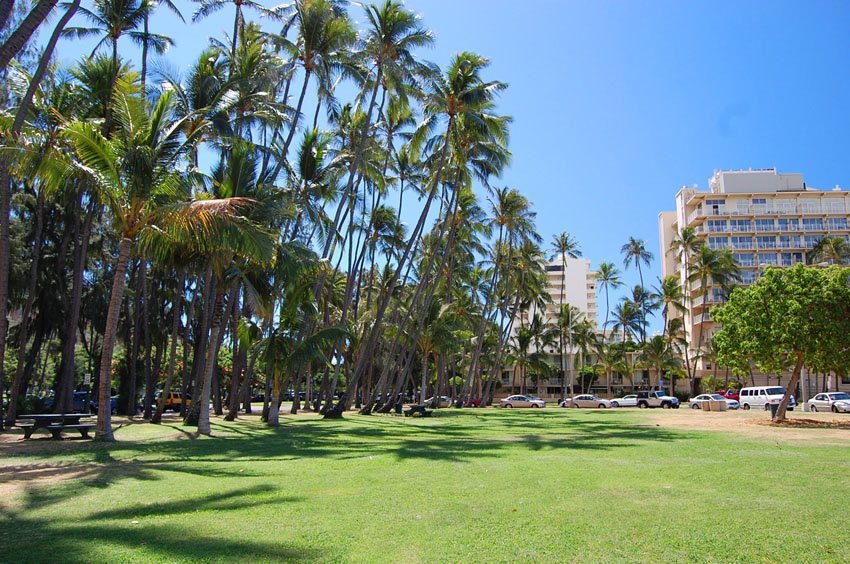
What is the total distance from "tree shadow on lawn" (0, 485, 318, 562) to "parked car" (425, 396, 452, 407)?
3991 cm

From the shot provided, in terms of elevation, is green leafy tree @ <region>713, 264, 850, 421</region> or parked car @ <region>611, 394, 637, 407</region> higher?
green leafy tree @ <region>713, 264, 850, 421</region>

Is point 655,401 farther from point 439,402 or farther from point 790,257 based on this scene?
point 790,257

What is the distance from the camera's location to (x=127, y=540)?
242 inches

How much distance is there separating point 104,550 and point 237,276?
13.9m

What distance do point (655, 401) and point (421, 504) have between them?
50.3m

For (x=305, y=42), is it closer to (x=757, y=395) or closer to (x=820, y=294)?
(x=820, y=294)

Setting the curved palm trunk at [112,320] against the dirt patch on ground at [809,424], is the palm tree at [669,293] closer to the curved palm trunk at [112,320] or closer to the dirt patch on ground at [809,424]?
the dirt patch on ground at [809,424]

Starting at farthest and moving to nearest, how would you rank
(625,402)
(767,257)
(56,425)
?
(767,257), (625,402), (56,425)

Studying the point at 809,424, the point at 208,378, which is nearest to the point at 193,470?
the point at 208,378

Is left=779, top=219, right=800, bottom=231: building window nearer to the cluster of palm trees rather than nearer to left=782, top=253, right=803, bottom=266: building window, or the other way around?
left=782, top=253, right=803, bottom=266: building window

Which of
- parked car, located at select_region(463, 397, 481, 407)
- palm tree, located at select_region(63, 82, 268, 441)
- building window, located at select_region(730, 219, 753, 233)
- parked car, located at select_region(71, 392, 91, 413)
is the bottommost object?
parked car, located at select_region(463, 397, 481, 407)

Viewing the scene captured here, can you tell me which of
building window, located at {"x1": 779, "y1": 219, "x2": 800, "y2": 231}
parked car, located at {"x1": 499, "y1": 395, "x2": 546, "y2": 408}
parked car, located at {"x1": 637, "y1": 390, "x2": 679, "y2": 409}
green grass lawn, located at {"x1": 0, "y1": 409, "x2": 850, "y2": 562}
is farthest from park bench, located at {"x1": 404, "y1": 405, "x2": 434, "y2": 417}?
building window, located at {"x1": 779, "y1": 219, "x2": 800, "y2": 231}

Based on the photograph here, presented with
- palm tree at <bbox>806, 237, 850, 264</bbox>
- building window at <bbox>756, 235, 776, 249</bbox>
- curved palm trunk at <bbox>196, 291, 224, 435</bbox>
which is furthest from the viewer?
building window at <bbox>756, 235, 776, 249</bbox>

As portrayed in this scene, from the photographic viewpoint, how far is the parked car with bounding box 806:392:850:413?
3647 cm
